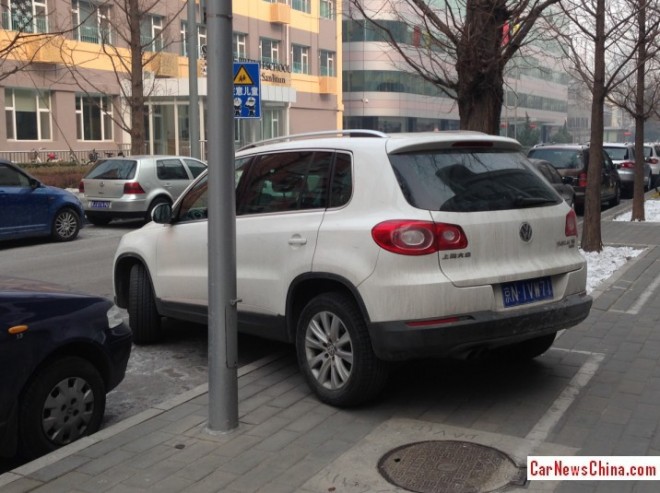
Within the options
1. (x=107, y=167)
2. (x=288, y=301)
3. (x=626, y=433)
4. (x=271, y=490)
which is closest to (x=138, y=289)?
(x=288, y=301)

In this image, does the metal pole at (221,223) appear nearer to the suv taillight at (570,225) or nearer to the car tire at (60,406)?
the car tire at (60,406)

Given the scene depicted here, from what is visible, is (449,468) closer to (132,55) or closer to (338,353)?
(338,353)

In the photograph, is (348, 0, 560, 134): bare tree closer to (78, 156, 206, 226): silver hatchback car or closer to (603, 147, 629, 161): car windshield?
(78, 156, 206, 226): silver hatchback car

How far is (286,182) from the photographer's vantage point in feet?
19.4

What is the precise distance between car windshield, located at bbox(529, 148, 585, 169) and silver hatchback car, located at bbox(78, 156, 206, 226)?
8874 mm

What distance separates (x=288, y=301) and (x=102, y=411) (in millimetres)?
1419

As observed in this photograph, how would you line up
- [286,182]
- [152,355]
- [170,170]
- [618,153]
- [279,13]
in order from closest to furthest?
1. [286,182]
2. [152,355]
3. [170,170]
4. [618,153]
5. [279,13]

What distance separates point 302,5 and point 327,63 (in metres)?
4.75

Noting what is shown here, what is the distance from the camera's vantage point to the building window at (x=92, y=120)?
117ft

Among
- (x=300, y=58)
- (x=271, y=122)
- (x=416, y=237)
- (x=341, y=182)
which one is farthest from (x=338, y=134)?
(x=300, y=58)

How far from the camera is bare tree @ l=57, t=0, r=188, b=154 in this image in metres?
21.9

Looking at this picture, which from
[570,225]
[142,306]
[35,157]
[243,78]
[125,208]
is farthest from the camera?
[35,157]

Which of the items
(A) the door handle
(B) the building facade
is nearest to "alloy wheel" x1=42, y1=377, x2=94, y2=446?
(A) the door handle

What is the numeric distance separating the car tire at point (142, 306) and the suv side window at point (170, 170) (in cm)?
1136
